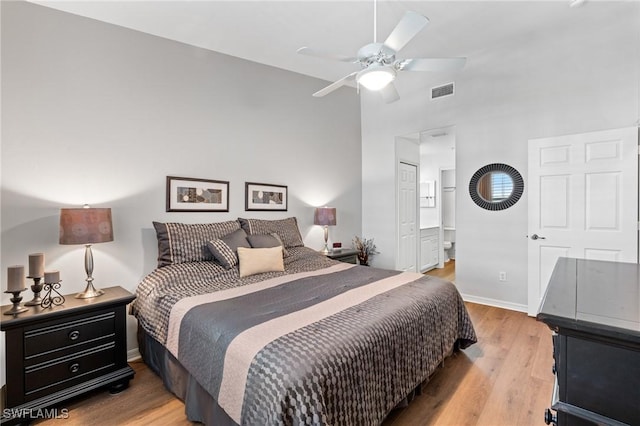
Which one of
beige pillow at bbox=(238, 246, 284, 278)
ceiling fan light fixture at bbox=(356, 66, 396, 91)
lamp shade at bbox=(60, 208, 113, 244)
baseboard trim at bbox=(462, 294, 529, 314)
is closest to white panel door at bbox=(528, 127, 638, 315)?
baseboard trim at bbox=(462, 294, 529, 314)

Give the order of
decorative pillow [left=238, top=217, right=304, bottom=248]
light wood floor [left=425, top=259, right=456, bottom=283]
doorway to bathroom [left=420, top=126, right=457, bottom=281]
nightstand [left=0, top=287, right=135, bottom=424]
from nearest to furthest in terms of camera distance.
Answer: nightstand [left=0, top=287, right=135, bottom=424] → decorative pillow [left=238, top=217, right=304, bottom=248] → light wood floor [left=425, top=259, right=456, bottom=283] → doorway to bathroom [left=420, top=126, right=457, bottom=281]

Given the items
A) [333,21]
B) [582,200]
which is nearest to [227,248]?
[333,21]

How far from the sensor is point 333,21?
112 inches

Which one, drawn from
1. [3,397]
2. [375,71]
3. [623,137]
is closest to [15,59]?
[3,397]

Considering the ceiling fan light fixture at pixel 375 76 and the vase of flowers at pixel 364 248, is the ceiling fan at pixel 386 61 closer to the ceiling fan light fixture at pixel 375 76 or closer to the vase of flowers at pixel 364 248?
the ceiling fan light fixture at pixel 375 76

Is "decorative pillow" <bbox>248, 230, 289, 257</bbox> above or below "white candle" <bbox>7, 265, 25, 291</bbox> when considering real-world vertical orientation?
above

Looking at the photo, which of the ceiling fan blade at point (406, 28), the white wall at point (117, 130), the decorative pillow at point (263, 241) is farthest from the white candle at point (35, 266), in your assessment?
the ceiling fan blade at point (406, 28)

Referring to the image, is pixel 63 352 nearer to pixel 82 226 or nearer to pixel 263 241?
pixel 82 226

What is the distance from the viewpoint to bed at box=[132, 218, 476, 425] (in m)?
1.28

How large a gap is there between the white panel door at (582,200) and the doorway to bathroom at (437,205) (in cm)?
232

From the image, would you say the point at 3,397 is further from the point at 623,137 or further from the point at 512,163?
the point at 623,137


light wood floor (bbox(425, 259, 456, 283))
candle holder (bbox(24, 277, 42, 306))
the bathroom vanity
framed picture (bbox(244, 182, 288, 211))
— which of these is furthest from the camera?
the bathroom vanity

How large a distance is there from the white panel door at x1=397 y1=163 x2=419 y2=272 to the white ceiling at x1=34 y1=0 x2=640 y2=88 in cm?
201

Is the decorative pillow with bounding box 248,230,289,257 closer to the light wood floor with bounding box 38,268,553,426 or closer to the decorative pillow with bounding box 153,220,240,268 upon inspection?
the decorative pillow with bounding box 153,220,240,268
